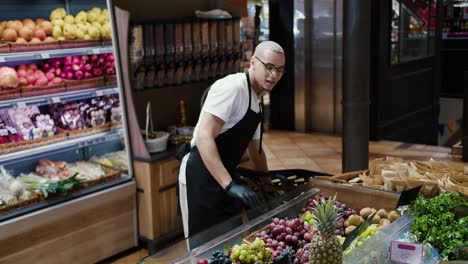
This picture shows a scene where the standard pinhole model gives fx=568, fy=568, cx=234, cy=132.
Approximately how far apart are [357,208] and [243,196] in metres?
0.65

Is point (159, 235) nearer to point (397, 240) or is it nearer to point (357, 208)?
point (357, 208)

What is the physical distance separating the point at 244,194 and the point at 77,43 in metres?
2.19

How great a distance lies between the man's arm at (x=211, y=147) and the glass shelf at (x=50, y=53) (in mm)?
1729

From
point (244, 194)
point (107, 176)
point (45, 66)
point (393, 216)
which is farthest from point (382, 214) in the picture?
point (45, 66)

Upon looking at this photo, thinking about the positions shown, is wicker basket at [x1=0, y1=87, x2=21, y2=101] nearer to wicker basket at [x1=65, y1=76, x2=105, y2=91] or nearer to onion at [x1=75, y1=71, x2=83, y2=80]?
wicker basket at [x1=65, y1=76, x2=105, y2=91]

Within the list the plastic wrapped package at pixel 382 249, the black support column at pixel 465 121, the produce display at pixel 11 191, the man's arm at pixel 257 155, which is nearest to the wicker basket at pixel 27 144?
the produce display at pixel 11 191

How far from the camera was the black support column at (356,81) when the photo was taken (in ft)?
16.6

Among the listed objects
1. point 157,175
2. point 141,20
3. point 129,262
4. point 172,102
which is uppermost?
point 141,20

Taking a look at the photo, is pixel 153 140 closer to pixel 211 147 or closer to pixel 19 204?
pixel 19 204

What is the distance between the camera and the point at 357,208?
3076 millimetres

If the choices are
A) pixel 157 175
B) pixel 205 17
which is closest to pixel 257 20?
pixel 205 17

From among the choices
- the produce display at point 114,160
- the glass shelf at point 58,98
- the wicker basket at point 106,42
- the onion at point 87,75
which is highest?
the wicker basket at point 106,42

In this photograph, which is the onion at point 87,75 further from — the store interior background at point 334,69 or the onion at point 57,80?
the store interior background at point 334,69

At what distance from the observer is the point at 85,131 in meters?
4.56
